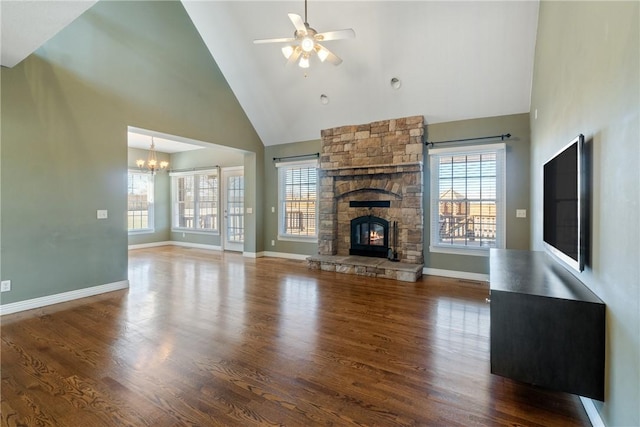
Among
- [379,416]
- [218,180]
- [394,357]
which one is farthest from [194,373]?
[218,180]

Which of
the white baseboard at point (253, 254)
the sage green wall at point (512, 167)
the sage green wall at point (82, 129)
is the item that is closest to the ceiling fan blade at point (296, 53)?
the sage green wall at point (82, 129)

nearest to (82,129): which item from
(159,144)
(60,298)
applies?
(60,298)

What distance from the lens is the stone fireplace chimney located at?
541cm

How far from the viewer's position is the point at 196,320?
3285 mm

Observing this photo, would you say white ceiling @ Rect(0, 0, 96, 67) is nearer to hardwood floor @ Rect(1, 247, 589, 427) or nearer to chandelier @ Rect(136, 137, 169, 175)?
hardwood floor @ Rect(1, 247, 589, 427)

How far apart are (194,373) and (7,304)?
300 cm

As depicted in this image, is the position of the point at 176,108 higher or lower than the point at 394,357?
higher

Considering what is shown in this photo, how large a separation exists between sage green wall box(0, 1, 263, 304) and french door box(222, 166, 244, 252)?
124 inches

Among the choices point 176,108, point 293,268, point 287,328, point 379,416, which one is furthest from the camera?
point 293,268

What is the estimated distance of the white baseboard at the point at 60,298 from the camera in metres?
3.52

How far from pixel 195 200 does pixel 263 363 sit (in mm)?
7789

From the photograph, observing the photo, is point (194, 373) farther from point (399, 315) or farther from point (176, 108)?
point (176, 108)

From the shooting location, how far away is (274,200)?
7.42 meters

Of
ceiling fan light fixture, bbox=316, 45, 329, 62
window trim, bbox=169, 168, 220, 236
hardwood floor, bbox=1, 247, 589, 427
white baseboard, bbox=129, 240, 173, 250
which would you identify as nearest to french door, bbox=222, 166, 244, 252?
window trim, bbox=169, 168, 220, 236
